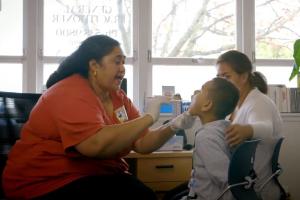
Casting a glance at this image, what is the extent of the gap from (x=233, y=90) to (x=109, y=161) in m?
0.64

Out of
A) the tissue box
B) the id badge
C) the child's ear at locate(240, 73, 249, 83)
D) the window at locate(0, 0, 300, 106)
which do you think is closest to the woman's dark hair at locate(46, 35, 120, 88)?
the id badge

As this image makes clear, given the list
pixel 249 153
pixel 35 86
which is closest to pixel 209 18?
pixel 35 86

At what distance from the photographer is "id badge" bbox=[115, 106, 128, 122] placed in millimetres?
1797

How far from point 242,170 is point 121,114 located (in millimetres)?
690

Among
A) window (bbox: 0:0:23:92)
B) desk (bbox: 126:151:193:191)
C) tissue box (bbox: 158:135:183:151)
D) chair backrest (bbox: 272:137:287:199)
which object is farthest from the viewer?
window (bbox: 0:0:23:92)

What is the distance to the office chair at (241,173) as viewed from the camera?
133 centimetres

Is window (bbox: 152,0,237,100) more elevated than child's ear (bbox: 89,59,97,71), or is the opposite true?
window (bbox: 152,0,237,100)

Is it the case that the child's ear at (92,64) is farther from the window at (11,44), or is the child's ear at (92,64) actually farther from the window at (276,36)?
the window at (276,36)

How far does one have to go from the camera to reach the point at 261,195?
1725 millimetres

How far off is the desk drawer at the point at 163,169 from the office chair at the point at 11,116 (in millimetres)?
878

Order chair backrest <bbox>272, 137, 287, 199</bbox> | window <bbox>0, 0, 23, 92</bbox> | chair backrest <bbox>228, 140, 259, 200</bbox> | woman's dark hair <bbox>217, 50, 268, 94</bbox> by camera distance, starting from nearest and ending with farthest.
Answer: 1. chair backrest <bbox>228, 140, 259, 200</bbox>
2. chair backrest <bbox>272, 137, 287, 199</bbox>
3. woman's dark hair <bbox>217, 50, 268, 94</bbox>
4. window <bbox>0, 0, 23, 92</bbox>

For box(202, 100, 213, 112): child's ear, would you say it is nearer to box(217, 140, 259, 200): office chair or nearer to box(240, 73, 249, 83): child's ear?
box(217, 140, 259, 200): office chair

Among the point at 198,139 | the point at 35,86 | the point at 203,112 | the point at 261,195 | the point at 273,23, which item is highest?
the point at 273,23

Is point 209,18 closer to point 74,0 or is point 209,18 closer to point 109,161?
point 74,0
